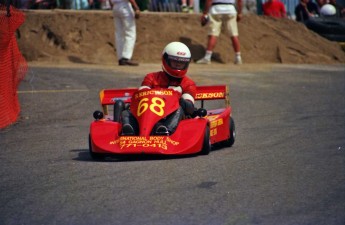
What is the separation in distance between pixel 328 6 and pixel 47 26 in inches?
333

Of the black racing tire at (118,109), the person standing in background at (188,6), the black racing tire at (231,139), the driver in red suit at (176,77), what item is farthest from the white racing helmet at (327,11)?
the black racing tire at (118,109)

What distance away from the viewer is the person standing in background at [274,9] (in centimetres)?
2825

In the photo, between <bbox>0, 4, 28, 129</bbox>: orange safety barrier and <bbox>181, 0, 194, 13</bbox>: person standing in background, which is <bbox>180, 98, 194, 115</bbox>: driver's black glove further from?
<bbox>181, 0, 194, 13</bbox>: person standing in background

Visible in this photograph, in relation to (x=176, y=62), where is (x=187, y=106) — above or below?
below

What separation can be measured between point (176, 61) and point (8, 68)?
3957 millimetres

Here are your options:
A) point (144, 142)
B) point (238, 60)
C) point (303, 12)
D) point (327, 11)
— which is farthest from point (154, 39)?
point (144, 142)

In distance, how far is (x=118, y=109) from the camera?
38.0 feet

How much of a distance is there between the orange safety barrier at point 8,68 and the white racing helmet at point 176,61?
3239 mm

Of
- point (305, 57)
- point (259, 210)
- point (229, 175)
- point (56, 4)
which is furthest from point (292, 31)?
point (259, 210)

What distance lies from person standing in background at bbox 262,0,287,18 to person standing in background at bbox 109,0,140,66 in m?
6.86

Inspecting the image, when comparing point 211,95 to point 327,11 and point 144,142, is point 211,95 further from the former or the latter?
point 327,11

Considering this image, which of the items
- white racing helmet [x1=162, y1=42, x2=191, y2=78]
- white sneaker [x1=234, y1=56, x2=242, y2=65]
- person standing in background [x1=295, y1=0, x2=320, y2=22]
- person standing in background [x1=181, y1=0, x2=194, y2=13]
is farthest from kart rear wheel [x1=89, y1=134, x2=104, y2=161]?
person standing in background [x1=295, y1=0, x2=320, y2=22]

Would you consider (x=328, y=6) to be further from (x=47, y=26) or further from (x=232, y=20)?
(x=47, y=26)

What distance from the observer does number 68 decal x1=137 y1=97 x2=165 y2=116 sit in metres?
11.2
